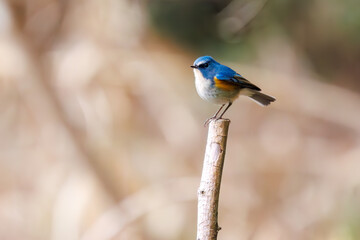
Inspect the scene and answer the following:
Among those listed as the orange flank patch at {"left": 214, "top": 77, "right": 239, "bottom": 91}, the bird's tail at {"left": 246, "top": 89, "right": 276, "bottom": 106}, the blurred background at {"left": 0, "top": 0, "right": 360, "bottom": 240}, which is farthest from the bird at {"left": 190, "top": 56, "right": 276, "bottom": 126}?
Answer: the blurred background at {"left": 0, "top": 0, "right": 360, "bottom": 240}

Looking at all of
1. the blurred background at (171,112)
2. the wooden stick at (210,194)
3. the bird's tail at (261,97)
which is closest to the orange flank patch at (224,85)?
the bird's tail at (261,97)

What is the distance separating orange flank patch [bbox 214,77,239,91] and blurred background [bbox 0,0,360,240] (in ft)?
11.7

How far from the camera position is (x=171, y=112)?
25.0 feet

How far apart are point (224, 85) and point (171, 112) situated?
473cm

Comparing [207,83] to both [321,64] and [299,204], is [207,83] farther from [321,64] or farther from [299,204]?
[321,64]

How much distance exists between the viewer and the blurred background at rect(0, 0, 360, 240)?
6.76 m

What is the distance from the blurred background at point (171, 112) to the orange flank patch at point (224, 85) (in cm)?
355

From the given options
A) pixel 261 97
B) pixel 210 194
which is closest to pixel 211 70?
pixel 261 97

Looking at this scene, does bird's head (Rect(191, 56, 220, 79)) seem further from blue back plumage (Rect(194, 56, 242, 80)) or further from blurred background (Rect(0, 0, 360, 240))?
blurred background (Rect(0, 0, 360, 240))

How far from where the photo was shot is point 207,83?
2.90 meters

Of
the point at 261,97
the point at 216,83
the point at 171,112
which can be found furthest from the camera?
the point at 171,112

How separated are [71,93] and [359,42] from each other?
3.83m

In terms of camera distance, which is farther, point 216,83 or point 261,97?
point 261,97

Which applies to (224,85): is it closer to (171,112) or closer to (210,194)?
(210,194)
